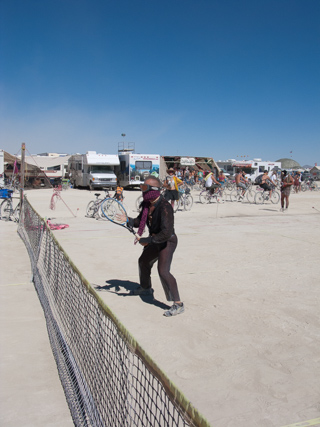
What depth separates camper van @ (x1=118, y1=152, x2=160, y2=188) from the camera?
32.2 metres

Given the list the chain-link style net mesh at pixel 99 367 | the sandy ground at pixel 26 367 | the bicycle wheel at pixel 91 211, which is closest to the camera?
the chain-link style net mesh at pixel 99 367

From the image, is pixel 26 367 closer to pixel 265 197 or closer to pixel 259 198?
pixel 265 197

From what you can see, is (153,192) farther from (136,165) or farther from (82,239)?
(136,165)

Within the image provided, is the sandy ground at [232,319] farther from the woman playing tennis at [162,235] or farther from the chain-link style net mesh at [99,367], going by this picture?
Answer: the chain-link style net mesh at [99,367]

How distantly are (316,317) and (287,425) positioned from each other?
2.38 metres

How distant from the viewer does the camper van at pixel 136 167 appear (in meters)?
32.2

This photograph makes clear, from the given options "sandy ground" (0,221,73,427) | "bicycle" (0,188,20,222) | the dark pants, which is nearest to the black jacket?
the dark pants

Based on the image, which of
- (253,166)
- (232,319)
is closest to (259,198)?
(232,319)

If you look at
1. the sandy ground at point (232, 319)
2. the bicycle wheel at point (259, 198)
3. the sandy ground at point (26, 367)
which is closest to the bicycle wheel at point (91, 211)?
the sandy ground at point (232, 319)

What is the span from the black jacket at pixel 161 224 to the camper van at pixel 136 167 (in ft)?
88.1

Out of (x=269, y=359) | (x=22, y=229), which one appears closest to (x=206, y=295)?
(x=269, y=359)

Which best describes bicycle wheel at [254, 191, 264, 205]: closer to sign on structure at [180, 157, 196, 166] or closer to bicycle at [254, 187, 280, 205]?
bicycle at [254, 187, 280, 205]

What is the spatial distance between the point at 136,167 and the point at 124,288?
26841mm

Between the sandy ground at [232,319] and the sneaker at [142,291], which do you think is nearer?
the sandy ground at [232,319]
